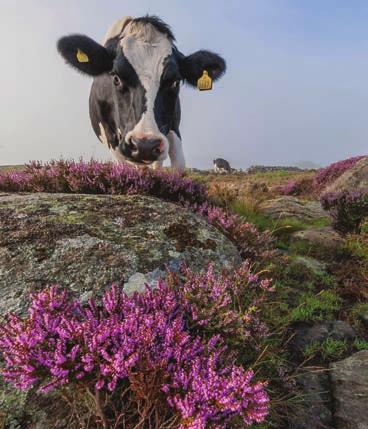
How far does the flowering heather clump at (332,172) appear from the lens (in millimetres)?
18047

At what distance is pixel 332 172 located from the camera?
1859 centimetres

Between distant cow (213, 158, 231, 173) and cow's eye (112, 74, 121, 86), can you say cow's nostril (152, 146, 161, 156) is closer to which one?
cow's eye (112, 74, 121, 86)

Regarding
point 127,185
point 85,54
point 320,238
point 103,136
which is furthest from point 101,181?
point 103,136

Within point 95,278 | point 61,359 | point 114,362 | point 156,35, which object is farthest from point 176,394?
point 156,35

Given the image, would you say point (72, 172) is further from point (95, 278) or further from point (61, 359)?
point (61, 359)

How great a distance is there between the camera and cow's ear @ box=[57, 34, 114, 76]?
7934 millimetres

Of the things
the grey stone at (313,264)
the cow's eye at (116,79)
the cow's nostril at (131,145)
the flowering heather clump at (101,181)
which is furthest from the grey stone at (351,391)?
the cow's eye at (116,79)

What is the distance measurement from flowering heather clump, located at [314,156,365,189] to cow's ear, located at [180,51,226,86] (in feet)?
35.0

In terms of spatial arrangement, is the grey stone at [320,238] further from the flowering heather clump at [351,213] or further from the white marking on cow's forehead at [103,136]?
the white marking on cow's forehead at [103,136]

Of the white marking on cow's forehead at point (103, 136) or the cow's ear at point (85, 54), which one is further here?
the white marking on cow's forehead at point (103, 136)

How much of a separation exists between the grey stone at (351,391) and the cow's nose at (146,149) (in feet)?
13.7

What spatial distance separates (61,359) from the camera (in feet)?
5.53

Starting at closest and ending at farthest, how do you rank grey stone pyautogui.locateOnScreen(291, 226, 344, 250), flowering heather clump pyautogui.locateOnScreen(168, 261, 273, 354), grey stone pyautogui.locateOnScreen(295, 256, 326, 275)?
flowering heather clump pyautogui.locateOnScreen(168, 261, 273, 354)
grey stone pyautogui.locateOnScreen(295, 256, 326, 275)
grey stone pyautogui.locateOnScreen(291, 226, 344, 250)

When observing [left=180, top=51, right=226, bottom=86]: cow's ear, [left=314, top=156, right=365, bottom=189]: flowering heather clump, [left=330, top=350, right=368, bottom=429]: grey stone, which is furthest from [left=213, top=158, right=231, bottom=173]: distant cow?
[left=330, top=350, right=368, bottom=429]: grey stone
